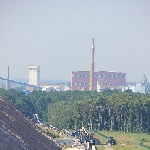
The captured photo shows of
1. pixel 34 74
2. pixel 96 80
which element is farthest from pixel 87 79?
pixel 34 74

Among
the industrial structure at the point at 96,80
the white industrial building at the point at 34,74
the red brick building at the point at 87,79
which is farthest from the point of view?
the white industrial building at the point at 34,74

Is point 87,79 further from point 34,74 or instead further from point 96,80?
point 34,74

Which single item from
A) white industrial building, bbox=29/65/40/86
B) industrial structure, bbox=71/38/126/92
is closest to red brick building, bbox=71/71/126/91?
industrial structure, bbox=71/38/126/92

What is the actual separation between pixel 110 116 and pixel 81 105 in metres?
2.46

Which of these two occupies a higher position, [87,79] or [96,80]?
[87,79]

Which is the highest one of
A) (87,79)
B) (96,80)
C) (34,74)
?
(34,74)

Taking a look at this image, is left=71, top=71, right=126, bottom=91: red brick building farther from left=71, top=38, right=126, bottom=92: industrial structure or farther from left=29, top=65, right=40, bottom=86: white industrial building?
left=29, top=65, right=40, bottom=86: white industrial building

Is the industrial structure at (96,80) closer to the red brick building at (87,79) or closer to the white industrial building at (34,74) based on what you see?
the red brick building at (87,79)

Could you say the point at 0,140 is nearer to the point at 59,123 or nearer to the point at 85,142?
the point at 85,142

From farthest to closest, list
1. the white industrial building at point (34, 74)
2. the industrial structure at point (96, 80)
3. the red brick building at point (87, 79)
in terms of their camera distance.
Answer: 1. the white industrial building at point (34, 74)
2. the red brick building at point (87, 79)
3. the industrial structure at point (96, 80)

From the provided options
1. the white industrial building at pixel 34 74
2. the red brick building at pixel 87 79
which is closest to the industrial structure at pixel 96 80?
the red brick building at pixel 87 79

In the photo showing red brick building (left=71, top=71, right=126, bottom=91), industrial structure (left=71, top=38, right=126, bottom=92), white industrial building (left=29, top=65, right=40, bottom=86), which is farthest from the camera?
white industrial building (left=29, top=65, right=40, bottom=86)

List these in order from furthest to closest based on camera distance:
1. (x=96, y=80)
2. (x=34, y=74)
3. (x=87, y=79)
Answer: (x=34, y=74) < (x=87, y=79) < (x=96, y=80)

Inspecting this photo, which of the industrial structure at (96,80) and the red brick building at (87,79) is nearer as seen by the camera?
the industrial structure at (96,80)
